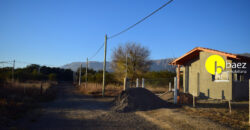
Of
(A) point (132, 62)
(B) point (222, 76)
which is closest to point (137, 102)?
(B) point (222, 76)

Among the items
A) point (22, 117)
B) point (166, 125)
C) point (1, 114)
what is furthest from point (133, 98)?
point (1, 114)

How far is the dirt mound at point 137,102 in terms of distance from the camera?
11672mm

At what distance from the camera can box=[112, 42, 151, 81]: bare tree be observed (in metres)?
32.3

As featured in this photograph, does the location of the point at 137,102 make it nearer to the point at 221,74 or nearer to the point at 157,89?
the point at 221,74

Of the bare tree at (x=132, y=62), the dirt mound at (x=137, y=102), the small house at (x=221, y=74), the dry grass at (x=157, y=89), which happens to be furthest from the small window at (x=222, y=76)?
the bare tree at (x=132, y=62)

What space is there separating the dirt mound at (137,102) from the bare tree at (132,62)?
1910 cm

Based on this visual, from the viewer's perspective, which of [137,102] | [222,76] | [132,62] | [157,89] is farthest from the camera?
[132,62]

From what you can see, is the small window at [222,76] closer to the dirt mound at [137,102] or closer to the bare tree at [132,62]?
the dirt mound at [137,102]

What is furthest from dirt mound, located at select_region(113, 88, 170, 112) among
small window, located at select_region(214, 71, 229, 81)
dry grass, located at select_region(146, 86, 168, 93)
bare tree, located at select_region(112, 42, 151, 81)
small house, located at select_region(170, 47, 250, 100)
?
bare tree, located at select_region(112, 42, 151, 81)

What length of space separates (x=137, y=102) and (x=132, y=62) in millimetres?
20579

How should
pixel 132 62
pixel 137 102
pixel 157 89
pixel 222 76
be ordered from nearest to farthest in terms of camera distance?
pixel 137 102 < pixel 222 76 < pixel 157 89 < pixel 132 62

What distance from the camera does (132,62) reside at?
3256 cm

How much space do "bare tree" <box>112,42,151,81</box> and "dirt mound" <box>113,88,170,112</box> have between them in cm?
1910

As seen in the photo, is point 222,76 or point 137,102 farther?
point 222,76
